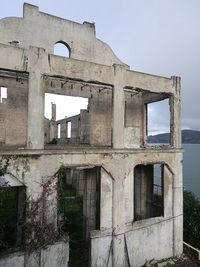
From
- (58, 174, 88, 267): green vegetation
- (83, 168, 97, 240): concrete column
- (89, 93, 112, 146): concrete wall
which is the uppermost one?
(89, 93, 112, 146): concrete wall

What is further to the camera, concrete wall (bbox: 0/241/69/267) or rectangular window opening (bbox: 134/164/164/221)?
rectangular window opening (bbox: 134/164/164/221)

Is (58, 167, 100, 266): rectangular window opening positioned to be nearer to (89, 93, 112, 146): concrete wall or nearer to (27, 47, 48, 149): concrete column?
(27, 47, 48, 149): concrete column

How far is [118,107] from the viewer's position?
41.8 feet

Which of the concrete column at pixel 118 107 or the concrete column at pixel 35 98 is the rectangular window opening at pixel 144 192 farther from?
the concrete column at pixel 35 98

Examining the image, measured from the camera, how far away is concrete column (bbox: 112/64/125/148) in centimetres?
1262

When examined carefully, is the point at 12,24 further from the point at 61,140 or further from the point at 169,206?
the point at 61,140

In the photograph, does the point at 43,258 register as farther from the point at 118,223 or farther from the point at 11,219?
the point at 11,219

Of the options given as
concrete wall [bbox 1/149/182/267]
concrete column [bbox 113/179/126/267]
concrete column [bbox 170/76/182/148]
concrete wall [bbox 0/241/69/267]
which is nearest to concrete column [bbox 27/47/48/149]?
concrete wall [bbox 1/149/182/267]

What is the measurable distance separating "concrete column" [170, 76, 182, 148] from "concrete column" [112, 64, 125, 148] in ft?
10.7

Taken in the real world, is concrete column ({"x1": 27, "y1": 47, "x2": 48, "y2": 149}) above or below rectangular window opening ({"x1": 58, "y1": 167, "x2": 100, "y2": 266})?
above

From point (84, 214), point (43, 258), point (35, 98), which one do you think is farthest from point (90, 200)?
point (35, 98)

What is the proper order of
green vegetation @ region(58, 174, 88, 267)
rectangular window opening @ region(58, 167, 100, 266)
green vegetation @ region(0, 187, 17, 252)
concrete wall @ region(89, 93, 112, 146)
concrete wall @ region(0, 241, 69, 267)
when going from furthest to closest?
concrete wall @ region(89, 93, 112, 146) < green vegetation @ region(58, 174, 88, 267) < rectangular window opening @ region(58, 167, 100, 266) < green vegetation @ region(0, 187, 17, 252) < concrete wall @ region(0, 241, 69, 267)

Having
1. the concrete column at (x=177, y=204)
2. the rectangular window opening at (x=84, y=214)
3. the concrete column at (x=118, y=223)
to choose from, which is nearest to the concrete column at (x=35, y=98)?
the rectangular window opening at (x=84, y=214)

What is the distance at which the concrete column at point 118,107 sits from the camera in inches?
497
